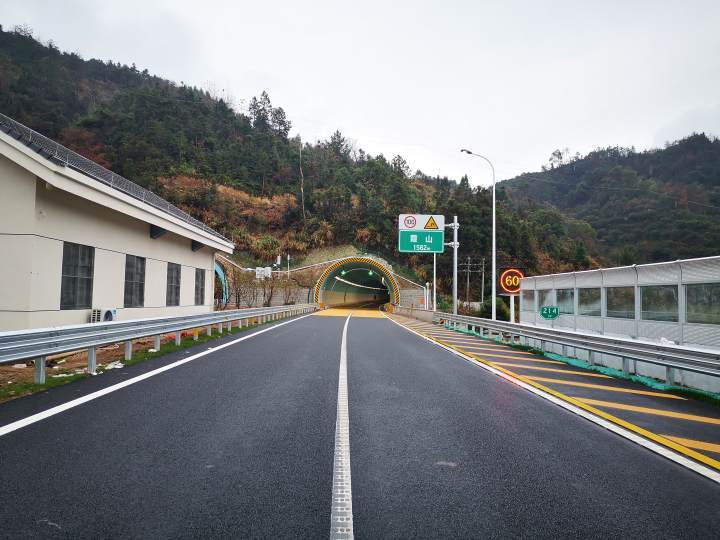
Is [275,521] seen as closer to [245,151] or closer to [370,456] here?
[370,456]

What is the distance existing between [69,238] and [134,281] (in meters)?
3.77

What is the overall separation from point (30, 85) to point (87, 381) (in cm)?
9931

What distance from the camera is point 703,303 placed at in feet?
37.3

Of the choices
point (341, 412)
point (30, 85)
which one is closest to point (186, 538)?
point (341, 412)

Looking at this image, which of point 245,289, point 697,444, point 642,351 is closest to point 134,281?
point 642,351

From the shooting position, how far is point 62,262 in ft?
38.2

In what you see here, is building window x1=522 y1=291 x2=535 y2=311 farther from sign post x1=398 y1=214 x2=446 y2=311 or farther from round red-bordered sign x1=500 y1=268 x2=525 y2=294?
sign post x1=398 y1=214 x2=446 y2=311

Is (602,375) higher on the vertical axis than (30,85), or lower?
lower

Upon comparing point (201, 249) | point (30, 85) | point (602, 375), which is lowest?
point (602, 375)

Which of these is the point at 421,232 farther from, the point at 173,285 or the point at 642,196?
the point at 642,196

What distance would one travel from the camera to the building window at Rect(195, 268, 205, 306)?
21875 millimetres

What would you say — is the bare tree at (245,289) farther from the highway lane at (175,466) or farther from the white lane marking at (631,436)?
the white lane marking at (631,436)

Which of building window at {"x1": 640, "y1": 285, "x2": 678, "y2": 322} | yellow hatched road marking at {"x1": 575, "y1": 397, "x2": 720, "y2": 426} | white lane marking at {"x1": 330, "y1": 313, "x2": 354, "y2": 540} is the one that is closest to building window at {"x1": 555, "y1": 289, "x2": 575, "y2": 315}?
building window at {"x1": 640, "y1": 285, "x2": 678, "y2": 322}

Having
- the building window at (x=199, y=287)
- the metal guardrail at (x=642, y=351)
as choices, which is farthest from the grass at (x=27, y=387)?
the building window at (x=199, y=287)
